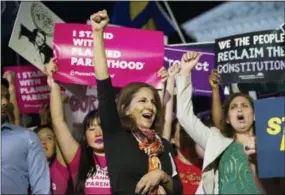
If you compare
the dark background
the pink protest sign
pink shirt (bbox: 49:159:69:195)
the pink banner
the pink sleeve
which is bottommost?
pink shirt (bbox: 49:159:69:195)

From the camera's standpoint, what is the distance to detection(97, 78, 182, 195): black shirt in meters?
2.85

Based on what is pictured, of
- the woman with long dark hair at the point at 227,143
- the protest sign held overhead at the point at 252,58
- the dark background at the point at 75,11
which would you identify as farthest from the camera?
the dark background at the point at 75,11

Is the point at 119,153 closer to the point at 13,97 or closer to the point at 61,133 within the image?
the point at 61,133

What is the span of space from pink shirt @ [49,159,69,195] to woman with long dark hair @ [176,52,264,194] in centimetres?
81

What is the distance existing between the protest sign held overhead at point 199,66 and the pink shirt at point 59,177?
3.09 feet

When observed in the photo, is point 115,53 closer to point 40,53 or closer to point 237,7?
point 40,53

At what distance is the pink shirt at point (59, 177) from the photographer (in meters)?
4.28

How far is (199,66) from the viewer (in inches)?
181

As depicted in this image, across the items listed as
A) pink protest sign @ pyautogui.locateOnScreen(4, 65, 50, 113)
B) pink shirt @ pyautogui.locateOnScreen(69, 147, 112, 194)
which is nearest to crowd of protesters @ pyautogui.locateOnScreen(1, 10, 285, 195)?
pink shirt @ pyautogui.locateOnScreen(69, 147, 112, 194)

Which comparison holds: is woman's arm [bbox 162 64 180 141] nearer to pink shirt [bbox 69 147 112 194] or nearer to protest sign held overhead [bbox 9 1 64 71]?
pink shirt [bbox 69 147 112 194]

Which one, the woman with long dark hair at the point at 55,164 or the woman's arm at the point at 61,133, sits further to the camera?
the woman with long dark hair at the point at 55,164

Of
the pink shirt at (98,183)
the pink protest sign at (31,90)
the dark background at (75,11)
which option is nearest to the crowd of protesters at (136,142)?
the pink shirt at (98,183)

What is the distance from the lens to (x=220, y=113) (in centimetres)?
426

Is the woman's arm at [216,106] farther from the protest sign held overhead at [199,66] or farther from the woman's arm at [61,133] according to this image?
the woman's arm at [61,133]
